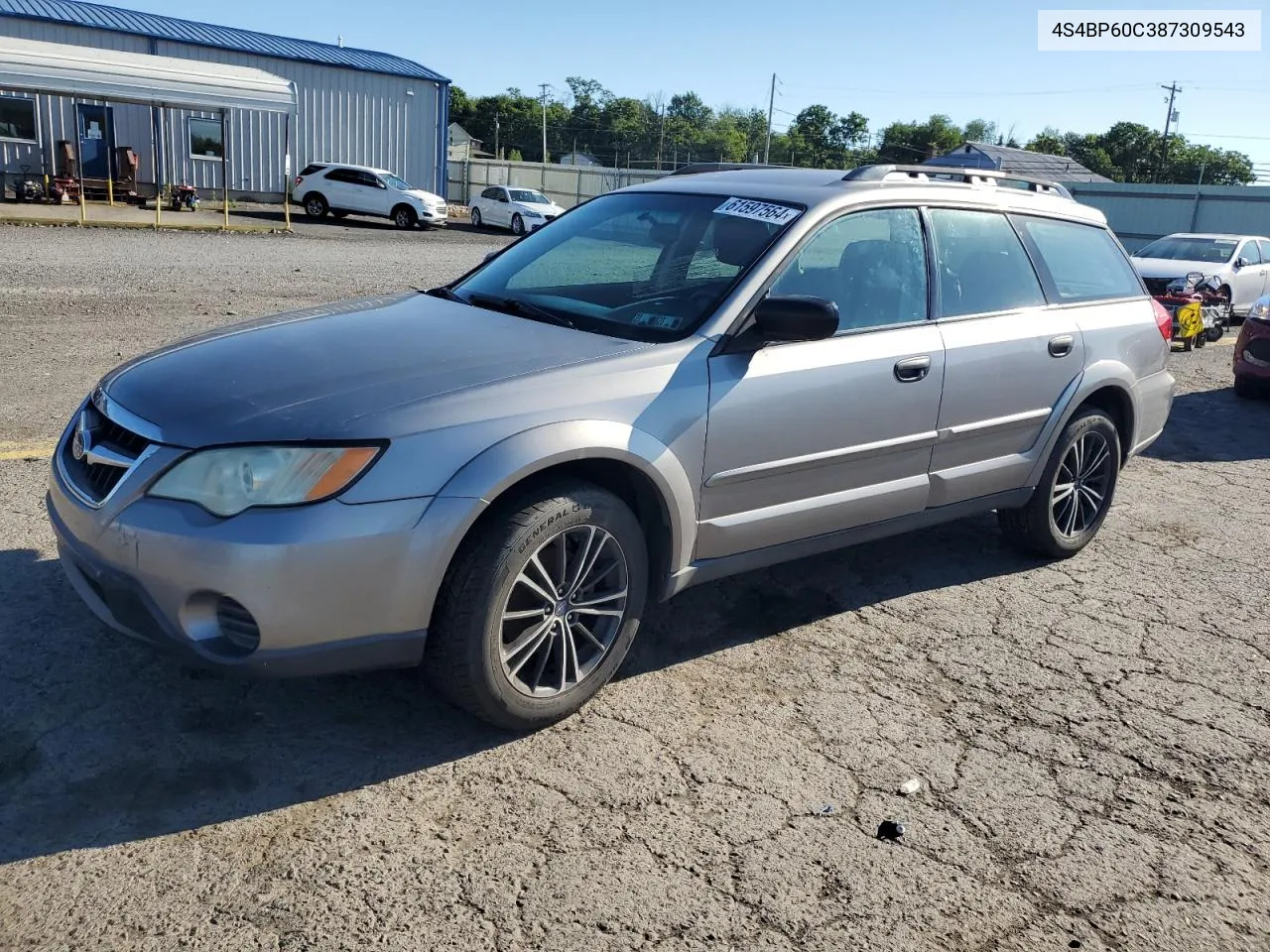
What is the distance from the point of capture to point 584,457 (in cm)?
331

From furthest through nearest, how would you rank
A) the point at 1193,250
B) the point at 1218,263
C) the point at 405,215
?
the point at 405,215
the point at 1193,250
the point at 1218,263

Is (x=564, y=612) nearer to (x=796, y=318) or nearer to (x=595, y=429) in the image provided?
(x=595, y=429)

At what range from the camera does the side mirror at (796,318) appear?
367 centimetres

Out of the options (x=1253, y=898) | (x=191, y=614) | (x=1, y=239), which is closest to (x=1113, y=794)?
(x=1253, y=898)

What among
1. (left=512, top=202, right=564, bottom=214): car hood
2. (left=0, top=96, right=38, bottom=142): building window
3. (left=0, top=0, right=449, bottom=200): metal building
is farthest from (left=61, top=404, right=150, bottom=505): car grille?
(left=0, top=96, right=38, bottom=142): building window

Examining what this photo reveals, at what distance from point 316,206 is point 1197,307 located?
24.6m

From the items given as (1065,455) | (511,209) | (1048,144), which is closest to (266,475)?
(1065,455)

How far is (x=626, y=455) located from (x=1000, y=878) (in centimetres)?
158

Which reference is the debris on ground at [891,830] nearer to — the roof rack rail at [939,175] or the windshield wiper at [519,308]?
the windshield wiper at [519,308]

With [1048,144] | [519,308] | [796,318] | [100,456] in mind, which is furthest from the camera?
[1048,144]

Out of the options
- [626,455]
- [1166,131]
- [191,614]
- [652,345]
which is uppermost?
[1166,131]

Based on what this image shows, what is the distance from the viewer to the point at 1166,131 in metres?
80.6

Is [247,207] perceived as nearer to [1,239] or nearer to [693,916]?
[1,239]

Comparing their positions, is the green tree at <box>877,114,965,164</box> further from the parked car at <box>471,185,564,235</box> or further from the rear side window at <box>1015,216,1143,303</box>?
the rear side window at <box>1015,216,1143,303</box>
